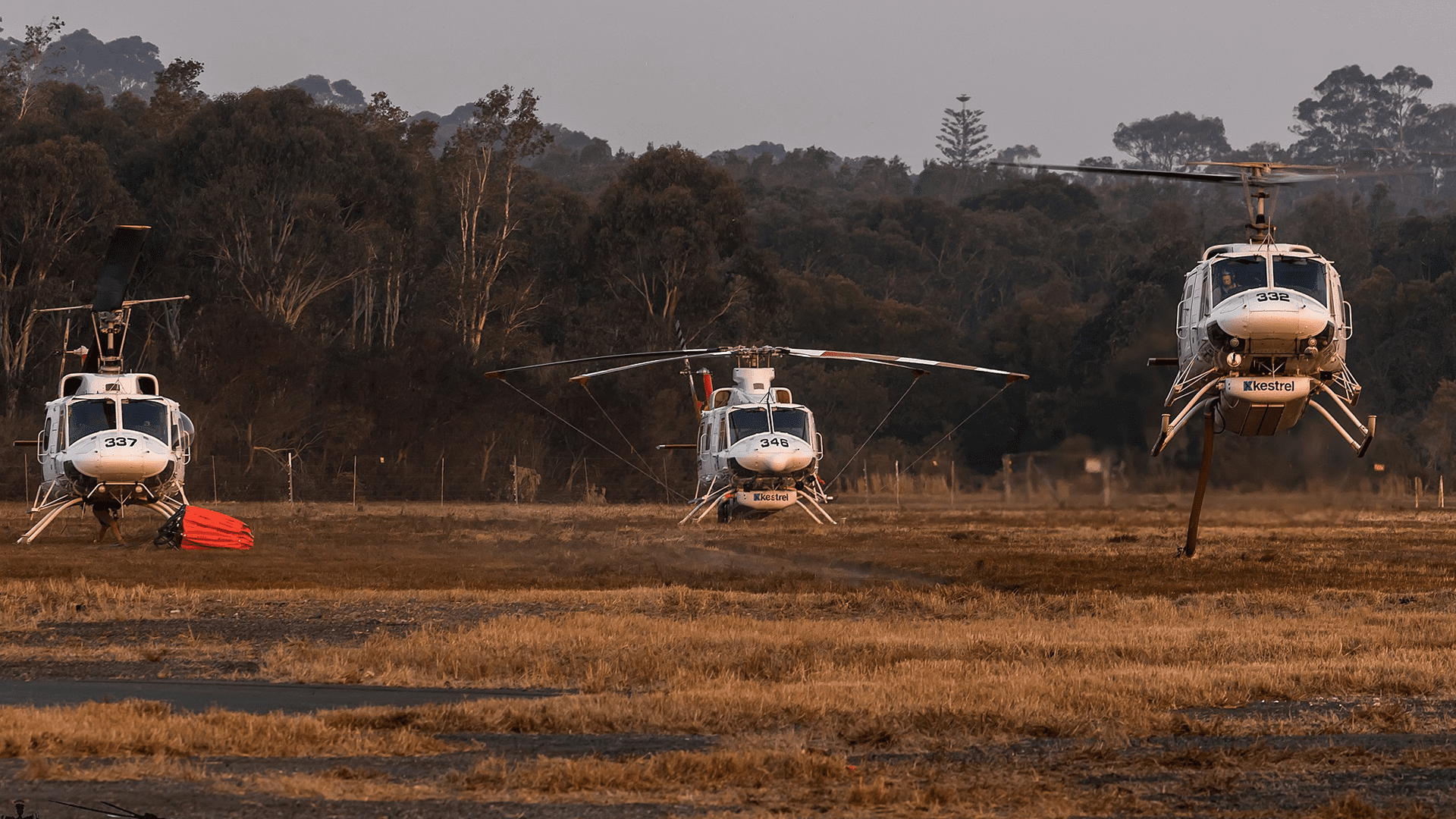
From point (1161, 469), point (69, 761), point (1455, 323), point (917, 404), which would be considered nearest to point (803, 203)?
point (917, 404)

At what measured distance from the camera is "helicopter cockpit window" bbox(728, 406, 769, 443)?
3425 cm

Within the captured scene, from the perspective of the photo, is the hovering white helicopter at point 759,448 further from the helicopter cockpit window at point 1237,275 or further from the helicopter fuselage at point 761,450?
the helicopter cockpit window at point 1237,275

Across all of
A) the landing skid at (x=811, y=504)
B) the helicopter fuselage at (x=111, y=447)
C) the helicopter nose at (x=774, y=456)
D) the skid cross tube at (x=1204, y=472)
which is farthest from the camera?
the landing skid at (x=811, y=504)

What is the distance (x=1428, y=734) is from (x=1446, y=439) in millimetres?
50073

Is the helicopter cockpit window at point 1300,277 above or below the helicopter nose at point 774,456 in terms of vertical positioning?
above

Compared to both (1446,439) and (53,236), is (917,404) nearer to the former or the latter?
(1446,439)

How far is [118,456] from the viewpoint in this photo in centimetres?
2838

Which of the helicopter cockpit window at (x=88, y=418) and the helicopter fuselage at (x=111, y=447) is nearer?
the helicopter fuselage at (x=111, y=447)

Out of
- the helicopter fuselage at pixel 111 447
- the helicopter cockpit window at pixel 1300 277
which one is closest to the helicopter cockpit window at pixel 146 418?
the helicopter fuselage at pixel 111 447

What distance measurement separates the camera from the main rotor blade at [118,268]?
2922cm

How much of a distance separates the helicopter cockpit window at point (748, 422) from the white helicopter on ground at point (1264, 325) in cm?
1137

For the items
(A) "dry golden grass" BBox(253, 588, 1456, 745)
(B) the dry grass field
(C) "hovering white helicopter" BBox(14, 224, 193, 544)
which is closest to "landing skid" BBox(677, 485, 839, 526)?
(B) the dry grass field

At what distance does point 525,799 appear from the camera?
8539mm

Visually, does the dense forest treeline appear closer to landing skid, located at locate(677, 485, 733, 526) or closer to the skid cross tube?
landing skid, located at locate(677, 485, 733, 526)
